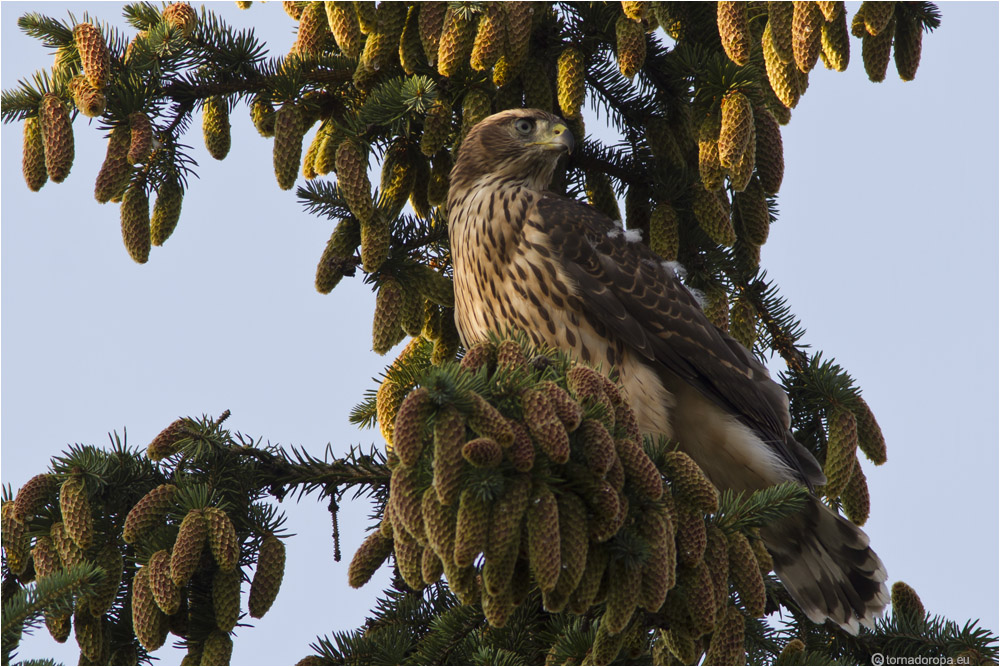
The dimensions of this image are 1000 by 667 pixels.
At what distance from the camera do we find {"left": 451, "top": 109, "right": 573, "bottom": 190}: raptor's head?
489 cm

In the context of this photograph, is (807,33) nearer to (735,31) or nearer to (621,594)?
(735,31)

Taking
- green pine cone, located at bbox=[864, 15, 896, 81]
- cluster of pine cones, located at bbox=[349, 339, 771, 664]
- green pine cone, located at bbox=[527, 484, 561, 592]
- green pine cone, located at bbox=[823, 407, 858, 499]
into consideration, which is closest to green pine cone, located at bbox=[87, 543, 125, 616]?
cluster of pine cones, located at bbox=[349, 339, 771, 664]

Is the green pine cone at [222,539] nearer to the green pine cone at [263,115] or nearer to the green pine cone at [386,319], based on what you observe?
the green pine cone at [386,319]

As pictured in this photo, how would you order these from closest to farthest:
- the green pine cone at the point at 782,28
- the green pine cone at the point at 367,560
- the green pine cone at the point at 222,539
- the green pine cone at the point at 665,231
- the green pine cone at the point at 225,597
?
the green pine cone at the point at 222,539 → the green pine cone at the point at 225,597 → the green pine cone at the point at 367,560 → the green pine cone at the point at 782,28 → the green pine cone at the point at 665,231

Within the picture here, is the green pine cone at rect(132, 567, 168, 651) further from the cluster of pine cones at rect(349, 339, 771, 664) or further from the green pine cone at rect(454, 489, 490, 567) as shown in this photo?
the green pine cone at rect(454, 489, 490, 567)

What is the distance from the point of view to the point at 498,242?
15.7ft

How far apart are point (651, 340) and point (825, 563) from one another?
4.06 feet

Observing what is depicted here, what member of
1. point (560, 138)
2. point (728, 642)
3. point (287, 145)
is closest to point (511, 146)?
point (560, 138)

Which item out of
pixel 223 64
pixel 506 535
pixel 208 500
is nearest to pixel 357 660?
pixel 208 500

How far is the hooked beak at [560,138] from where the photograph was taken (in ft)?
15.8

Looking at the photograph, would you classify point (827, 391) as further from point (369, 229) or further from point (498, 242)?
point (369, 229)

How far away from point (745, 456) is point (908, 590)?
3.32 ft

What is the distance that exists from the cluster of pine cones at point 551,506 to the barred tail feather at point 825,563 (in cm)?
169

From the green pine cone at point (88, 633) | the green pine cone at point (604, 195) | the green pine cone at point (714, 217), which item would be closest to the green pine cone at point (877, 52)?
the green pine cone at point (714, 217)
